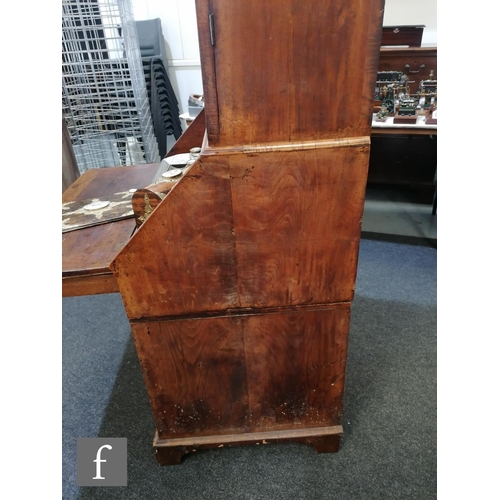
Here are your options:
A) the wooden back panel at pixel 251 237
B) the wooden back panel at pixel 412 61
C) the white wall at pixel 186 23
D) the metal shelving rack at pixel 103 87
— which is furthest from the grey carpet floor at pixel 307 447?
the white wall at pixel 186 23

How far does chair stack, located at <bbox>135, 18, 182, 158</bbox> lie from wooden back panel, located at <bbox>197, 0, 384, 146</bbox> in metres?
2.01

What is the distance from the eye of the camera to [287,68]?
726 millimetres

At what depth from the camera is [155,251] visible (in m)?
0.91

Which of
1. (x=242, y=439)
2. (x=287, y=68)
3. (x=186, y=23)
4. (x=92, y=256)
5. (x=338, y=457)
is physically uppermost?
(x=186, y=23)

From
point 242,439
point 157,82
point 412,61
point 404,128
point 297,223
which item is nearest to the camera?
point 297,223

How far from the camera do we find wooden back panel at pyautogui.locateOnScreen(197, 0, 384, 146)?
0.68 m

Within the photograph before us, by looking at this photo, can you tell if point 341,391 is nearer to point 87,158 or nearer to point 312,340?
point 312,340

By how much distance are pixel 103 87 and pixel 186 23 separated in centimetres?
101

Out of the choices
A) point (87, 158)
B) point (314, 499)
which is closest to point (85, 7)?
point (87, 158)

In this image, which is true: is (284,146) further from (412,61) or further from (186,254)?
(412,61)

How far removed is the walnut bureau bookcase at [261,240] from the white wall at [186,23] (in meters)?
1.91

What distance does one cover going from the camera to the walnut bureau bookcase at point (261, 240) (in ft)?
2.33

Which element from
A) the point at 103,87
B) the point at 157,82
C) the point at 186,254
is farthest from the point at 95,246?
the point at 157,82

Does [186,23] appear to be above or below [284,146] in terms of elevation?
above
